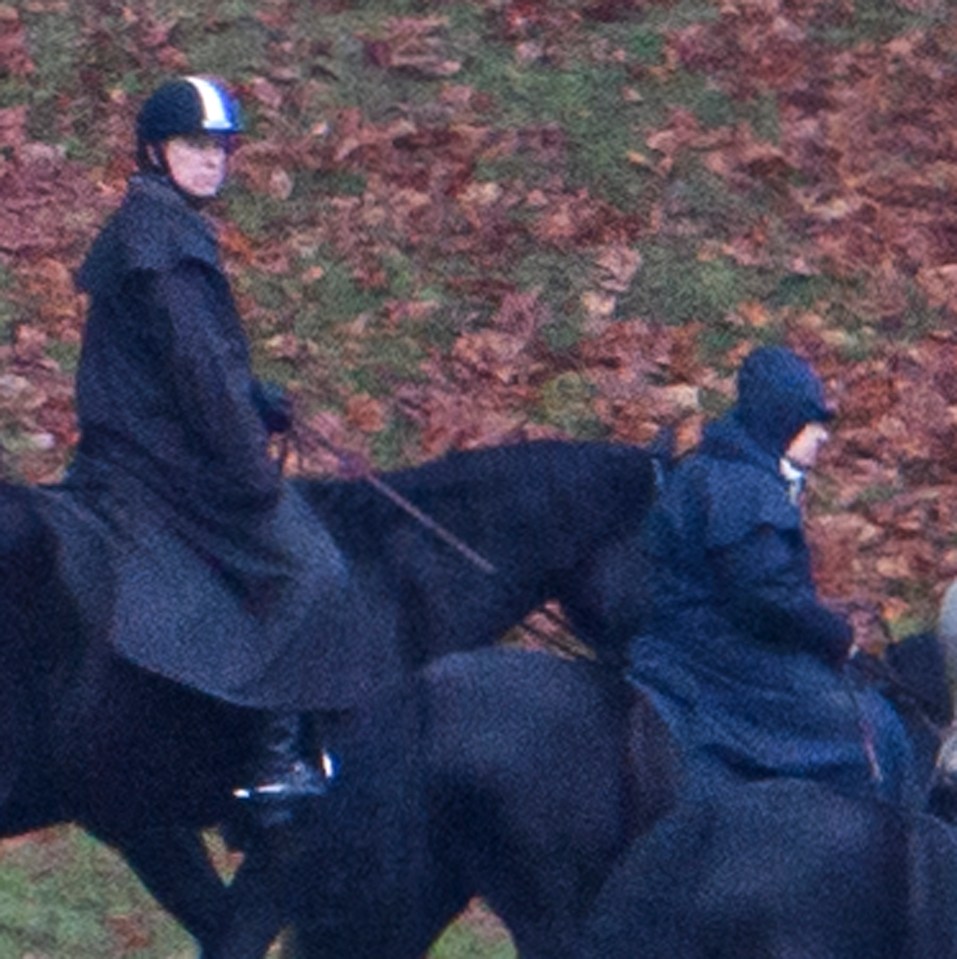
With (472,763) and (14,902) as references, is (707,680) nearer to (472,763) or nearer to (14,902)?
(472,763)

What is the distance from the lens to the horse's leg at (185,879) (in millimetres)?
5875

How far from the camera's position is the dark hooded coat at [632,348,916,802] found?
5234mm

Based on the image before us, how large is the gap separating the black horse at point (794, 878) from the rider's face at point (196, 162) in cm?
190

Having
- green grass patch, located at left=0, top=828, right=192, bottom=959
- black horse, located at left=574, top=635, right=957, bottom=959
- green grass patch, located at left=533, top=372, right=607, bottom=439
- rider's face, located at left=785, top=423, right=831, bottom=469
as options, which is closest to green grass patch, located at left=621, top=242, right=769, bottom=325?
green grass patch, located at left=533, top=372, right=607, bottom=439

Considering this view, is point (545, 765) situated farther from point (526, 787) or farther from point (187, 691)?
point (187, 691)

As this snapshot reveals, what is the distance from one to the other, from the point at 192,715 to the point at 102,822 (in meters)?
0.40

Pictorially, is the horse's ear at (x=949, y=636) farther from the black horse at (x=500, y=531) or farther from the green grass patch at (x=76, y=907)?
the green grass patch at (x=76, y=907)

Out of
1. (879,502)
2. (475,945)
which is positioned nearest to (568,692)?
(475,945)

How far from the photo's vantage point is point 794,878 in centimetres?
524

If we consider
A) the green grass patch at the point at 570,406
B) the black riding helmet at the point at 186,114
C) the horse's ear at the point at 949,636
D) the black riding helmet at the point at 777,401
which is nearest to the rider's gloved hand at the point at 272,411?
the black riding helmet at the point at 186,114

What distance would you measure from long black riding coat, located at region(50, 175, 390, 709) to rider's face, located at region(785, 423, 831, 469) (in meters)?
1.13

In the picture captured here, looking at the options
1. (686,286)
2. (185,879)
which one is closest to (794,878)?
(185,879)

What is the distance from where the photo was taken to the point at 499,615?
224 inches

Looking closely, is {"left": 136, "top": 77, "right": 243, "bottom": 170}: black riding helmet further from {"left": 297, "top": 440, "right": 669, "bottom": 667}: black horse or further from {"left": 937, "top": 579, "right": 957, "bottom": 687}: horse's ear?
{"left": 937, "top": 579, "right": 957, "bottom": 687}: horse's ear
